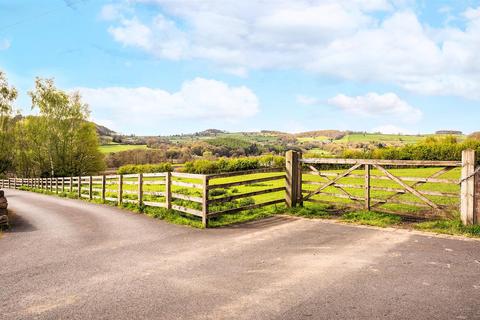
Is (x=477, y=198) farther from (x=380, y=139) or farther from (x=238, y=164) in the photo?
(x=380, y=139)

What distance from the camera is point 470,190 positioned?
916cm

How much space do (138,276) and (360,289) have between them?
367cm

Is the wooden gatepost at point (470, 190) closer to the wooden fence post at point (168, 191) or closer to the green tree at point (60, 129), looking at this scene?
the wooden fence post at point (168, 191)

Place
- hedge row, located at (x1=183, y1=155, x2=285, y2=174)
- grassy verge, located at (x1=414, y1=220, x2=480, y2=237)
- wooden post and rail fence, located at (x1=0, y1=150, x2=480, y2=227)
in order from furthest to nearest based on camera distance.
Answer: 1. hedge row, located at (x1=183, y1=155, x2=285, y2=174)
2. wooden post and rail fence, located at (x1=0, y1=150, x2=480, y2=227)
3. grassy verge, located at (x1=414, y1=220, x2=480, y2=237)

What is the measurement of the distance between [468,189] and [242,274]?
21.7ft

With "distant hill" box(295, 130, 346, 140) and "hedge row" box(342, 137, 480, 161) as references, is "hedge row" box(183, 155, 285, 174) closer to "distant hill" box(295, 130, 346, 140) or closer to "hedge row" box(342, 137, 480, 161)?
"hedge row" box(342, 137, 480, 161)

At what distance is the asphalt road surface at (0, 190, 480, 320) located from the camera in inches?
189

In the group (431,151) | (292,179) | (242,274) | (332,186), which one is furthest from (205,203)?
(431,151)

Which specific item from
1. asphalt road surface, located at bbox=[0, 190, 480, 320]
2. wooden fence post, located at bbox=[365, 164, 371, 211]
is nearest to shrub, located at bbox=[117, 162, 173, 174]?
wooden fence post, located at bbox=[365, 164, 371, 211]

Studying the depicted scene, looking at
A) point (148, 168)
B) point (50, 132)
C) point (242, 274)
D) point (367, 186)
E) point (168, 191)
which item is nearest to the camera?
point (242, 274)

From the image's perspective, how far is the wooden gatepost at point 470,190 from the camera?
910 cm

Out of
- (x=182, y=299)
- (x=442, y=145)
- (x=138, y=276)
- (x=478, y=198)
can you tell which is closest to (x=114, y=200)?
(x=138, y=276)

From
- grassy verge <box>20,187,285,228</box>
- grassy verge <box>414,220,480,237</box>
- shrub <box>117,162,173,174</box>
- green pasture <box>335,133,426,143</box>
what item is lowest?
shrub <box>117,162,173,174</box>

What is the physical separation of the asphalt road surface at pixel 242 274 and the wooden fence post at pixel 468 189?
1259mm
